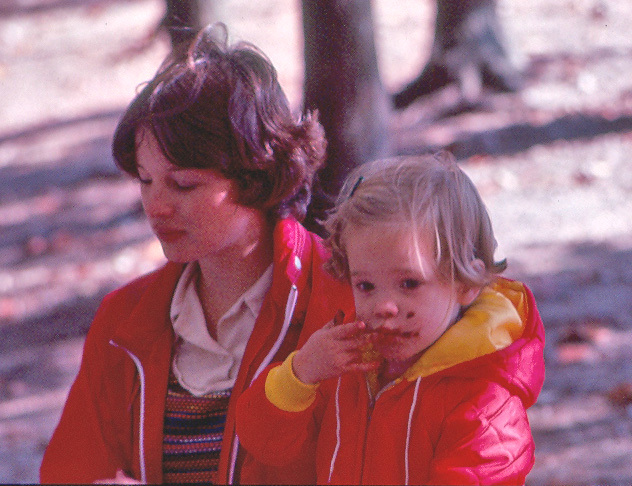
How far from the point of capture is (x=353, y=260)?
5.78 feet

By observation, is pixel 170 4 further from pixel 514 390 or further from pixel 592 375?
pixel 514 390

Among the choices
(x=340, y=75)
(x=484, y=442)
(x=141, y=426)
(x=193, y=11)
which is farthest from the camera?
(x=193, y=11)

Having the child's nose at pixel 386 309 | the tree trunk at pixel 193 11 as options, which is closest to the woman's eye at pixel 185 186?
the child's nose at pixel 386 309

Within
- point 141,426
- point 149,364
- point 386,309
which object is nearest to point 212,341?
point 149,364

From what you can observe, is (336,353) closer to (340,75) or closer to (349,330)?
(349,330)

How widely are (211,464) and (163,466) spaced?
0.41ft

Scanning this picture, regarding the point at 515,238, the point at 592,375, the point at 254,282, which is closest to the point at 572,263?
the point at 515,238

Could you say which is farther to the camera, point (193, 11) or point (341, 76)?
point (193, 11)

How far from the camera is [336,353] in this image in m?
1.76

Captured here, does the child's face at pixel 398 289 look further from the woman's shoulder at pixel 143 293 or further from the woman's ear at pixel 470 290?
the woman's shoulder at pixel 143 293

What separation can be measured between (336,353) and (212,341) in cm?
58

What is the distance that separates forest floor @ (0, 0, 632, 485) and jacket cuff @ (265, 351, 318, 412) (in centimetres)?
119

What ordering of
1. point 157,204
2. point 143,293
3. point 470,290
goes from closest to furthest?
point 470,290 < point 157,204 < point 143,293

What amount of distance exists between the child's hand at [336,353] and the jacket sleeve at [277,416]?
0.17 feet
